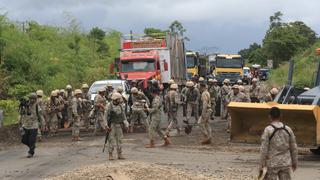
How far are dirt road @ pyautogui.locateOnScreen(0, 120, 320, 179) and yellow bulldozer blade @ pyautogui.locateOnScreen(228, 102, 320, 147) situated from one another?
648 millimetres

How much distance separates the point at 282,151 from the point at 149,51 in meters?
25.7

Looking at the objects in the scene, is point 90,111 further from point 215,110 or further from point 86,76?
point 86,76

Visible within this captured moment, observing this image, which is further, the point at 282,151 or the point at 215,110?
the point at 215,110

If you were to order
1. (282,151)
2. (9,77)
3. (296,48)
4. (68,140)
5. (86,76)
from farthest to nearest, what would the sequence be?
(296,48) < (86,76) < (9,77) < (68,140) < (282,151)

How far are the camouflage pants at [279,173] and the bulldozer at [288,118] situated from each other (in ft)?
16.7

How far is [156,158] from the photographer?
17.4m

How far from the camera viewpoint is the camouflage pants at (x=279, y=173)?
404 inches

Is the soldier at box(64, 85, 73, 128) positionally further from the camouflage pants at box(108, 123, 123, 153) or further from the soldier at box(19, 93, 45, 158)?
the camouflage pants at box(108, 123, 123, 153)

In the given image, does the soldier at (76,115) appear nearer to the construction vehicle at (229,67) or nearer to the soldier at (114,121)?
the soldier at (114,121)

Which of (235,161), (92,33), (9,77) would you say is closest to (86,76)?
(9,77)

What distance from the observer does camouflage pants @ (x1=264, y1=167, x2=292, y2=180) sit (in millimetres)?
10266

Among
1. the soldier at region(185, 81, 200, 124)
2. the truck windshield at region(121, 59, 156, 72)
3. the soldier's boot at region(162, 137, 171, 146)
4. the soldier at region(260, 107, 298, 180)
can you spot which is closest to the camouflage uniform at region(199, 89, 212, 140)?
the soldier's boot at region(162, 137, 171, 146)

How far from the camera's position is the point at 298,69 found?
2098 inches

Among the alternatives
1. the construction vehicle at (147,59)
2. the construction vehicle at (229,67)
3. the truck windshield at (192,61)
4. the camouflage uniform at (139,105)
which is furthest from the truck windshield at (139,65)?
the construction vehicle at (229,67)
